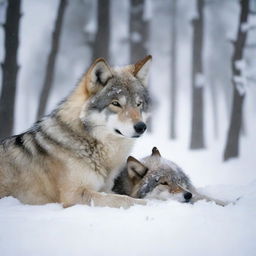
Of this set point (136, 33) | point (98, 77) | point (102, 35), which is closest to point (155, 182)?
point (98, 77)

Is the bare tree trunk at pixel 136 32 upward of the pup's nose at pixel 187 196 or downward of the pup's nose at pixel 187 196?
upward

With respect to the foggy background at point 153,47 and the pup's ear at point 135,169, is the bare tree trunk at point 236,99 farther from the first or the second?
the pup's ear at point 135,169

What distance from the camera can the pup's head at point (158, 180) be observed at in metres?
4.59

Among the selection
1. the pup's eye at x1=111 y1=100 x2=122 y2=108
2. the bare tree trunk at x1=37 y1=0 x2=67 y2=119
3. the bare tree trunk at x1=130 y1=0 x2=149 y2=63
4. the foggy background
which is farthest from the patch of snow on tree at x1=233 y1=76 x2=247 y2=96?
the pup's eye at x1=111 y1=100 x2=122 y2=108

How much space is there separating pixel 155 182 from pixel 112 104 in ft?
3.89

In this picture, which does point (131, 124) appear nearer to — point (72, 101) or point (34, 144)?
point (72, 101)

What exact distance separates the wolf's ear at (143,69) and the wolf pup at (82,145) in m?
0.16

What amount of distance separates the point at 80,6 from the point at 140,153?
10942 mm

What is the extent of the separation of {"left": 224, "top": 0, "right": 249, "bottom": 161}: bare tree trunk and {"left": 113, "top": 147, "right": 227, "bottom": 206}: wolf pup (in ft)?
25.1

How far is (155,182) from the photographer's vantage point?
485 cm

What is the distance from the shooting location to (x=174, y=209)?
3.73 m

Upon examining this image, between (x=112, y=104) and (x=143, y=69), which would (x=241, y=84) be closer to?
(x=143, y=69)

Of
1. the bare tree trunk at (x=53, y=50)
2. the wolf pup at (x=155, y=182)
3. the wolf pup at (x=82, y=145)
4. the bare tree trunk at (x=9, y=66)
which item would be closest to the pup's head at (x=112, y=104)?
the wolf pup at (x=82, y=145)

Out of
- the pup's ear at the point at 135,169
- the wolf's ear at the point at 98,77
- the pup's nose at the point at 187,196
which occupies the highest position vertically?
the wolf's ear at the point at 98,77
